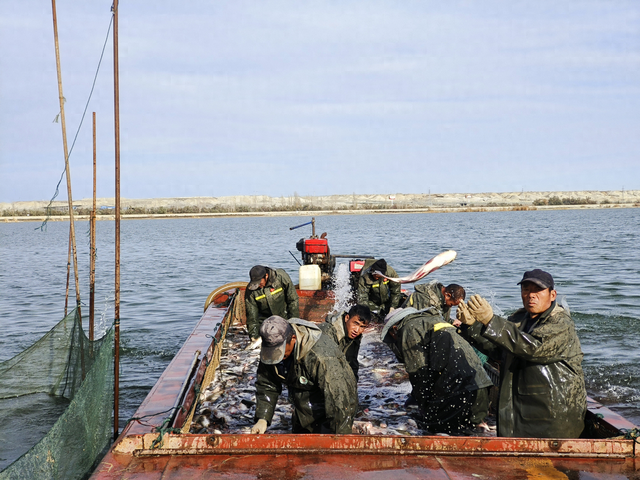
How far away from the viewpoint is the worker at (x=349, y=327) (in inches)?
211

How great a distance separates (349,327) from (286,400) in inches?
88.5

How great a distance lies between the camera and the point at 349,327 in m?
5.46

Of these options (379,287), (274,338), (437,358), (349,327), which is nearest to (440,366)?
(437,358)

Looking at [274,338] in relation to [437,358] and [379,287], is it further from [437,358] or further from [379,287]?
[379,287]

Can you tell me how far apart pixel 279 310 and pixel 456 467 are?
4919 millimetres

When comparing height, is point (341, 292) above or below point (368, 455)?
below

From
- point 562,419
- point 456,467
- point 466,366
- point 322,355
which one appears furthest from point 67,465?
point 562,419

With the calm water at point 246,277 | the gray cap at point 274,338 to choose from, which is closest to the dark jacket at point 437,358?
the gray cap at point 274,338

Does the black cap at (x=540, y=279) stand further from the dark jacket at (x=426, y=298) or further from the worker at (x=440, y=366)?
the dark jacket at (x=426, y=298)

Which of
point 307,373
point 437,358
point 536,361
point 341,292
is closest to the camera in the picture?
point 536,361

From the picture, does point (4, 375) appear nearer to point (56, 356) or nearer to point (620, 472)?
point (56, 356)

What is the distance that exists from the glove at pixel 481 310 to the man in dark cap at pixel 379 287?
5.86m

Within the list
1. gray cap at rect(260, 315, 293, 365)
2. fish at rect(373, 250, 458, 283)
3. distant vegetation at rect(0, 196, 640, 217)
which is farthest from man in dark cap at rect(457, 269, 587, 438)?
distant vegetation at rect(0, 196, 640, 217)

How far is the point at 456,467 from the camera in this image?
409 centimetres
